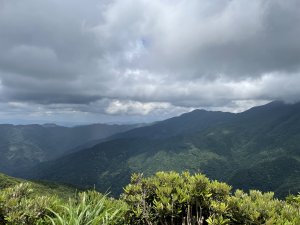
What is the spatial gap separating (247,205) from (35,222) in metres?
4.16

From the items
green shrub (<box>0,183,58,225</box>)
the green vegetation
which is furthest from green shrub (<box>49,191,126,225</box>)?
green shrub (<box>0,183,58,225</box>)

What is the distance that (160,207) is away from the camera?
6.71 meters

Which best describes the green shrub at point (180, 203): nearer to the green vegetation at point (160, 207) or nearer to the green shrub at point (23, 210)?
the green vegetation at point (160, 207)

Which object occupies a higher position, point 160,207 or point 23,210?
point 23,210

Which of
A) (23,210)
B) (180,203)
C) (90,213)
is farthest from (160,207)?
(23,210)

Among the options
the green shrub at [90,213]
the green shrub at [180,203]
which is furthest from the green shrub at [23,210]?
the green shrub at [180,203]

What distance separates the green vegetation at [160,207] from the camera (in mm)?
6332

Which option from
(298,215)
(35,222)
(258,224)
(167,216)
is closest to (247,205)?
(258,224)

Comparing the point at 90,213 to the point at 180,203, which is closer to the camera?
the point at 90,213

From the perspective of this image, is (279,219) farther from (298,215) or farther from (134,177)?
(134,177)

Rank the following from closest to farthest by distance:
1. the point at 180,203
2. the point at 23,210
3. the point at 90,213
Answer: the point at 23,210
the point at 90,213
the point at 180,203

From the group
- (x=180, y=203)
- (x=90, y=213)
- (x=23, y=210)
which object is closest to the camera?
(x=23, y=210)

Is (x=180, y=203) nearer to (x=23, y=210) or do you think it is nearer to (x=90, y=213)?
(x=90, y=213)

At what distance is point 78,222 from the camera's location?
19.9ft
